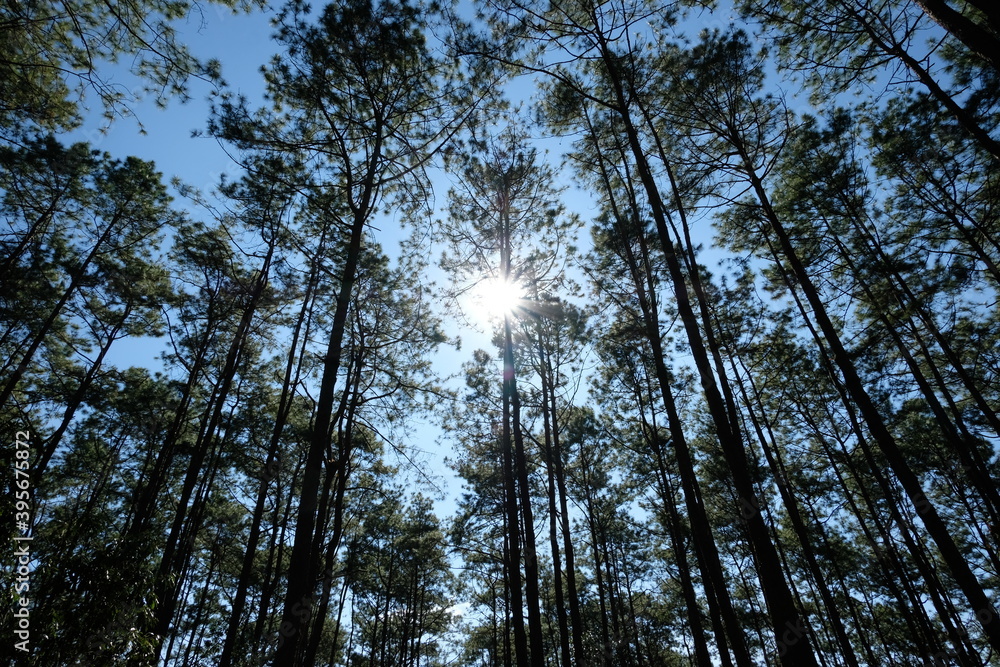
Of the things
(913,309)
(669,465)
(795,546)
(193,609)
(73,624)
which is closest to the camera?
(73,624)

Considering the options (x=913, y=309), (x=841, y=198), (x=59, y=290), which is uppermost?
(x=841, y=198)

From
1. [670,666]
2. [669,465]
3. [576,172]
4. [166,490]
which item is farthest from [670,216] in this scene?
[670,666]

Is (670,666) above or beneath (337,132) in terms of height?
beneath

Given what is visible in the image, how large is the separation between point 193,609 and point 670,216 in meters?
24.8

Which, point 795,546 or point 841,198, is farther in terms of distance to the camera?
point 795,546

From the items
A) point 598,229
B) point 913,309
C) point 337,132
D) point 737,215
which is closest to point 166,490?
point 337,132

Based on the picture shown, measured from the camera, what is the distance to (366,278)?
424 inches

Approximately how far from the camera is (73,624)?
4188 mm

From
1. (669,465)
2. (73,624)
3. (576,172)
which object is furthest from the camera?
(669,465)

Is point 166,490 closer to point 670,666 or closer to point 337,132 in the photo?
point 337,132

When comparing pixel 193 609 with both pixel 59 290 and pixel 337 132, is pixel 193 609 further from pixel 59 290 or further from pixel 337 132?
pixel 337 132

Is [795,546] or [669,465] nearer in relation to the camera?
[669,465]

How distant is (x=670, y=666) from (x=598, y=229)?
26.4m

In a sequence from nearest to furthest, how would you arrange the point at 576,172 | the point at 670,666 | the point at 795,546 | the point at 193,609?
the point at 576,172 < the point at 795,546 < the point at 193,609 < the point at 670,666
